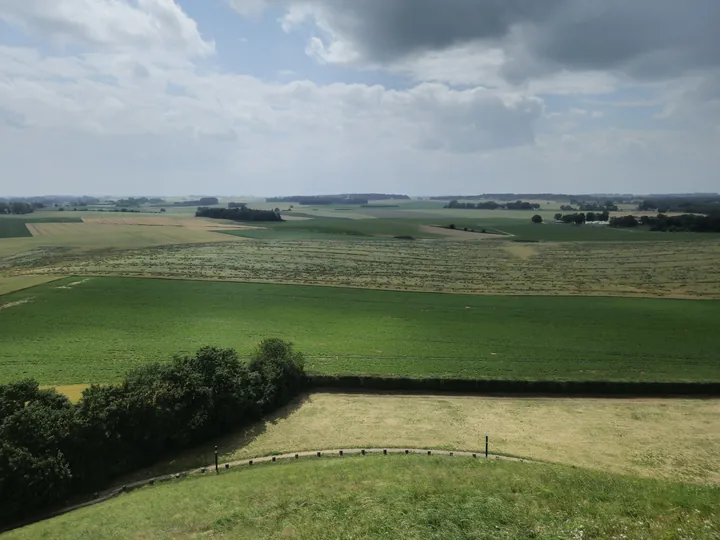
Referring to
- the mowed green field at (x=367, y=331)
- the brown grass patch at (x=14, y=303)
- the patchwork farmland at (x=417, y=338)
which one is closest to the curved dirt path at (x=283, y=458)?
the patchwork farmland at (x=417, y=338)

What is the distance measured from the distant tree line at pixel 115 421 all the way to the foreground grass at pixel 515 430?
4.56ft

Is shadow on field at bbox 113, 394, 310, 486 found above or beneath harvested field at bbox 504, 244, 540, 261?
beneath

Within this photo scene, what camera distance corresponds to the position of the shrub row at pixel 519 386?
33.5 meters

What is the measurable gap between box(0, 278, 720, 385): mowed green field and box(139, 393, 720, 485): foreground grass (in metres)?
3.15

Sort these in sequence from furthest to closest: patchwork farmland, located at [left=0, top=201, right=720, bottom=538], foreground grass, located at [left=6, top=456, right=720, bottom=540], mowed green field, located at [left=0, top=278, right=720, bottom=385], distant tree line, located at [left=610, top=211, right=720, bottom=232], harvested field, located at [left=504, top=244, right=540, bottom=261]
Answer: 1. distant tree line, located at [left=610, top=211, right=720, bottom=232]
2. harvested field, located at [left=504, top=244, right=540, bottom=261]
3. mowed green field, located at [left=0, top=278, right=720, bottom=385]
4. patchwork farmland, located at [left=0, top=201, right=720, bottom=538]
5. foreground grass, located at [left=6, top=456, right=720, bottom=540]

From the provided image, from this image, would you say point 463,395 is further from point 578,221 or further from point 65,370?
point 578,221

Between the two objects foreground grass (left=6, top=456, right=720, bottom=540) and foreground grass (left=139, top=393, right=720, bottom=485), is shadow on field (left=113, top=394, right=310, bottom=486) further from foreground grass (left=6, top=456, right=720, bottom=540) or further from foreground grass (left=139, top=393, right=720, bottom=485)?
foreground grass (left=6, top=456, right=720, bottom=540)

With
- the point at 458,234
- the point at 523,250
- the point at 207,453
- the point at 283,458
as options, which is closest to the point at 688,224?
the point at 458,234

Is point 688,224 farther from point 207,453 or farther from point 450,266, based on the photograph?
point 207,453

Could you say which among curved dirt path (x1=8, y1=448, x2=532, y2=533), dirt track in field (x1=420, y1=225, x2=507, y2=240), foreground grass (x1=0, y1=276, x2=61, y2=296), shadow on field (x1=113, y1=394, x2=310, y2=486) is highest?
foreground grass (x1=0, y1=276, x2=61, y2=296)

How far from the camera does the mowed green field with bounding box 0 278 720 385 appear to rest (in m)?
36.2

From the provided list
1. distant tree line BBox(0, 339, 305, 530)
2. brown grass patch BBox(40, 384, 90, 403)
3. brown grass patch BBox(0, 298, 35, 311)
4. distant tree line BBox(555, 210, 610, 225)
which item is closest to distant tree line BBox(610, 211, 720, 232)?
distant tree line BBox(555, 210, 610, 225)

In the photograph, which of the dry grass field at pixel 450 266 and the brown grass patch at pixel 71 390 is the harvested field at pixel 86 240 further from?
the brown grass patch at pixel 71 390

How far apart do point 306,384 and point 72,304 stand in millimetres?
35171
